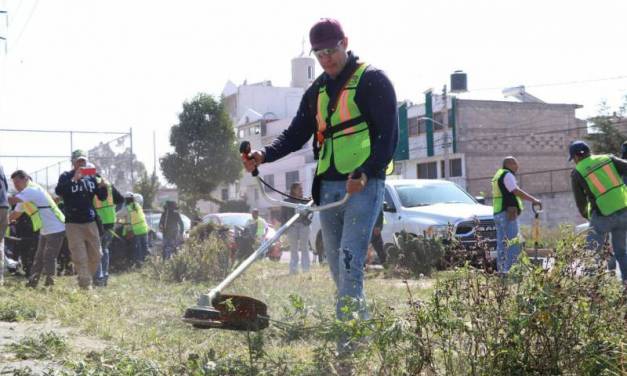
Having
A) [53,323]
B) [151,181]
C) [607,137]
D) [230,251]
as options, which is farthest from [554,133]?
[53,323]

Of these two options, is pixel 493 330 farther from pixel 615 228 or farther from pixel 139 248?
pixel 139 248

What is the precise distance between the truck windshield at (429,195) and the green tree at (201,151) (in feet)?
Answer: 137

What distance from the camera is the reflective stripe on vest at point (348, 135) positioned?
Result: 13.8 feet

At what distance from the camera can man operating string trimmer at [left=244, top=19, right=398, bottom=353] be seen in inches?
164

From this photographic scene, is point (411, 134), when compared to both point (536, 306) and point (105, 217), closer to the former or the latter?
point (105, 217)

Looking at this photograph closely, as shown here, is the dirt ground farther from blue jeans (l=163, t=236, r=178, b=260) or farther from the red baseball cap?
blue jeans (l=163, t=236, r=178, b=260)

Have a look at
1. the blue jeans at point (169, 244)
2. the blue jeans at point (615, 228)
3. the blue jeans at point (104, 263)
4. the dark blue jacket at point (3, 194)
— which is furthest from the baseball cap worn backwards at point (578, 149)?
the blue jeans at point (169, 244)

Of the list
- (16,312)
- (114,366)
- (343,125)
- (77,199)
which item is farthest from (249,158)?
(77,199)

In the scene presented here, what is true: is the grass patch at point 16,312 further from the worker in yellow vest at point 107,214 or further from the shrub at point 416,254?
the shrub at point 416,254

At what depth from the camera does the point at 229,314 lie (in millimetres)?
4039

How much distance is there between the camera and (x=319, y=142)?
4547 mm

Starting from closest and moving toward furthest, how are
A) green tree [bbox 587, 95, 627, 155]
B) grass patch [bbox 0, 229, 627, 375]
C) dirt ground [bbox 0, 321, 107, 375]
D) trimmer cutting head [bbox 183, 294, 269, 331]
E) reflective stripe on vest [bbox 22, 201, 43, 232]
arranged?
grass patch [bbox 0, 229, 627, 375], trimmer cutting head [bbox 183, 294, 269, 331], dirt ground [bbox 0, 321, 107, 375], reflective stripe on vest [bbox 22, 201, 43, 232], green tree [bbox 587, 95, 627, 155]

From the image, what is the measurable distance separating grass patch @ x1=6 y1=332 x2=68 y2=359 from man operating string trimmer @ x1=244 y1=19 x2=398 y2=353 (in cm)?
178

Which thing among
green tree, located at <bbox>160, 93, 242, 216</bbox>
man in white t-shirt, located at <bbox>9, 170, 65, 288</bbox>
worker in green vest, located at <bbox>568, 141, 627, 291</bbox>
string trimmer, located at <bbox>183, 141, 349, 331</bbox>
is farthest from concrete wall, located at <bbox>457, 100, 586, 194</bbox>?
string trimmer, located at <bbox>183, 141, 349, 331</bbox>
